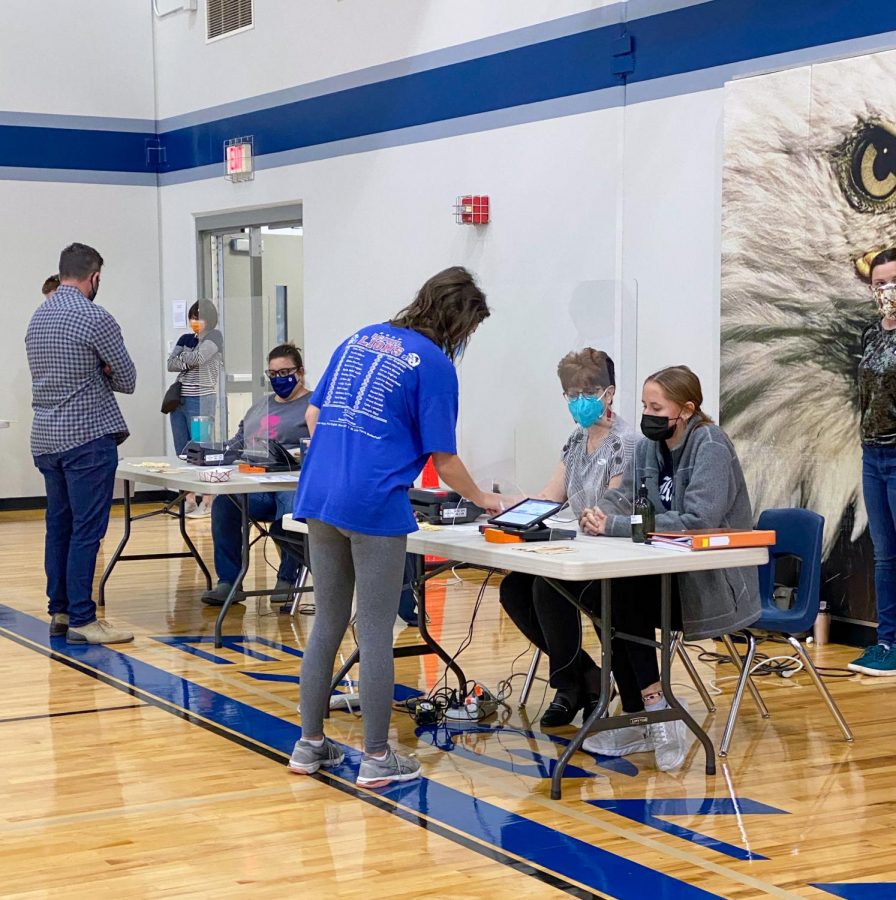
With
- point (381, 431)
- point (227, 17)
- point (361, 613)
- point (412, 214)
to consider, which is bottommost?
point (361, 613)

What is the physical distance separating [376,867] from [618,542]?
1.28 m

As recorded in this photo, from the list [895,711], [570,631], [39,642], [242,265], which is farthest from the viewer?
[242,265]

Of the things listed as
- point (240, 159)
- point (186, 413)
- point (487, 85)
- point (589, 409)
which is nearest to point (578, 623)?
point (589, 409)

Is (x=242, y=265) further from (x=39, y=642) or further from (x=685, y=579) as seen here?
(x=685, y=579)

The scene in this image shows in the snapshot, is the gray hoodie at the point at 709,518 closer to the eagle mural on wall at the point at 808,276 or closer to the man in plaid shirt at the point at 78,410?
the eagle mural on wall at the point at 808,276

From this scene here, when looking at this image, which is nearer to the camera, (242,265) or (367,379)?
(367,379)

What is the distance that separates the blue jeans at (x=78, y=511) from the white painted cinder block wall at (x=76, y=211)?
5.13 metres

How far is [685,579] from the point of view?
4.24 meters

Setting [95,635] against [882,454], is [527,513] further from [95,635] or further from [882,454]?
[95,635]

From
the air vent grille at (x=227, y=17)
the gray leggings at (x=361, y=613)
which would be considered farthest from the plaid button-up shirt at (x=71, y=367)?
the air vent grille at (x=227, y=17)

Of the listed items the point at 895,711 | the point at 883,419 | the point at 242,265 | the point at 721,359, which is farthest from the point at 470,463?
the point at 242,265

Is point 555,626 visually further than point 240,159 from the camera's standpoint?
No

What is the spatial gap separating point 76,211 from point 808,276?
21.9ft

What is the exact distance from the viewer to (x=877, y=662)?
5480 mm
